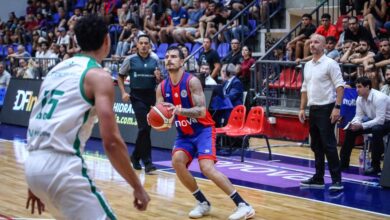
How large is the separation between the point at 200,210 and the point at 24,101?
10435 mm

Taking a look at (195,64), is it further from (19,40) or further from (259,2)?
(19,40)

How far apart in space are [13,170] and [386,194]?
17.6ft

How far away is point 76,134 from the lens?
3.75 metres

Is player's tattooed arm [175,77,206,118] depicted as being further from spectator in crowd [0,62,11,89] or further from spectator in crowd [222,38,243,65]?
spectator in crowd [0,62,11,89]

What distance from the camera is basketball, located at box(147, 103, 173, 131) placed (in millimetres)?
7137

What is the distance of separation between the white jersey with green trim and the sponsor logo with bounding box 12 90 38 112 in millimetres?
12677

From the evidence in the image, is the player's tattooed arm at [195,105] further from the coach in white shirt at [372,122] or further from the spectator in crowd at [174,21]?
the spectator in crowd at [174,21]

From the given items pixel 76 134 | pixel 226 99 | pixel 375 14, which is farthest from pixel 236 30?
pixel 76 134

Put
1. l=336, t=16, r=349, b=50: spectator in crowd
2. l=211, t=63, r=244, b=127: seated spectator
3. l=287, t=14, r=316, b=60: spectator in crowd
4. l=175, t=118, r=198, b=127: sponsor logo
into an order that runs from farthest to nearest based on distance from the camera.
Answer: l=287, t=14, r=316, b=60: spectator in crowd < l=336, t=16, r=349, b=50: spectator in crowd < l=211, t=63, r=244, b=127: seated spectator < l=175, t=118, r=198, b=127: sponsor logo

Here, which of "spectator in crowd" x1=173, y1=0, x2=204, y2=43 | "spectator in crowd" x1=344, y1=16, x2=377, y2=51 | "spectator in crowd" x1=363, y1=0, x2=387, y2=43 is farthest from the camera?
"spectator in crowd" x1=173, y1=0, x2=204, y2=43

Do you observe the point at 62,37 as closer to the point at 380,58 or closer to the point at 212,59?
the point at 212,59

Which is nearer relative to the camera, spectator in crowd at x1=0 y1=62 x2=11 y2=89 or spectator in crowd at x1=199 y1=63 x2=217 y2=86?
spectator in crowd at x1=199 y1=63 x2=217 y2=86

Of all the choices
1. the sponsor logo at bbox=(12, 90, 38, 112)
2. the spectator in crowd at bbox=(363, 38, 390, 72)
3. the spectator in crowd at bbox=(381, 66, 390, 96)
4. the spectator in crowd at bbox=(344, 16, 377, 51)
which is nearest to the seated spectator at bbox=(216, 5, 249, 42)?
the spectator in crowd at bbox=(344, 16, 377, 51)

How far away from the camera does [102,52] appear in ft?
12.8
